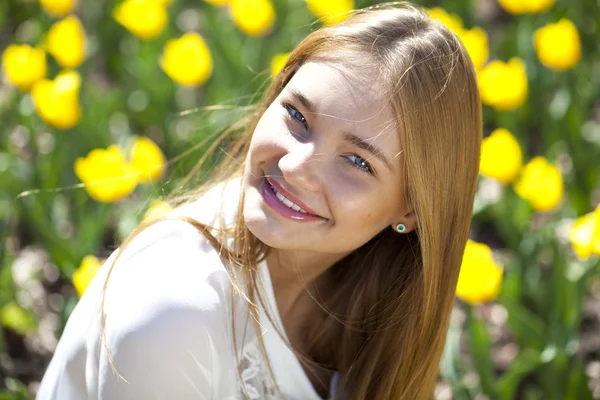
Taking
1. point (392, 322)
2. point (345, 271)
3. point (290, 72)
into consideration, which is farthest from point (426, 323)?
point (290, 72)

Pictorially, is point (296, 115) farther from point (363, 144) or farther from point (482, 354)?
point (482, 354)

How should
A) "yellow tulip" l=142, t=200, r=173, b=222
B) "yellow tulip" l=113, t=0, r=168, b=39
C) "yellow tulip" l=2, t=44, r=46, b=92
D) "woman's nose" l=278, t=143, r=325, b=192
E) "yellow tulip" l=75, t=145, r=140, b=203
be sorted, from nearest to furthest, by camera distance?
"woman's nose" l=278, t=143, r=325, b=192 → "yellow tulip" l=142, t=200, r=173, b=222 → "yellow tulip" l=75, t=145, r=140, b=203 → "yellow tulip" l=2, t=44, r=46, b=92 → "yellow tulip" l=113, t=0, r=168, b=39

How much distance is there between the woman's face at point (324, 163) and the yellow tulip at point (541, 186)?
3.53 feet

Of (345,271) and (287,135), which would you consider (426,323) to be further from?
(287,135)

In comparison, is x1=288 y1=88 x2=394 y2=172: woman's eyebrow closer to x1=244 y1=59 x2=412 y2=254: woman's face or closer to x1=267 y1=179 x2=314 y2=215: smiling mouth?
x1=244 y1=59 x2=412 y2=254: woman's face

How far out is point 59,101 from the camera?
107 inches

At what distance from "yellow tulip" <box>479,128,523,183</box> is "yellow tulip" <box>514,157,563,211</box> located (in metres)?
0.09

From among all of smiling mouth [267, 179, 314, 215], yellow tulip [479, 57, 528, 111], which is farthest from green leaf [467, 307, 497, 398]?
yellow tulip [479, 57, 528, 111]

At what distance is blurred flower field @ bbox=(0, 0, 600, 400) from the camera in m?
2.31

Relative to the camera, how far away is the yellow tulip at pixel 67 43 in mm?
2953

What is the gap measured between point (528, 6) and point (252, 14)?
44.9 inches

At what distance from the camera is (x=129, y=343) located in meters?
1.49

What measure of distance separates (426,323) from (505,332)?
1.10 metres

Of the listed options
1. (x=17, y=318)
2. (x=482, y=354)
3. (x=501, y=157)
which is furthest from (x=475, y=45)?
(x=17, y=318)
